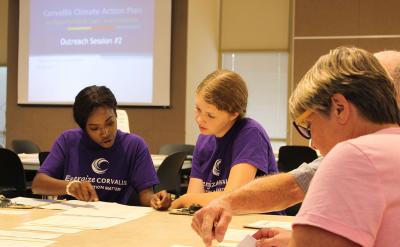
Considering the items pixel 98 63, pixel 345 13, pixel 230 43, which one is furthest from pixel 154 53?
pixel 345 13

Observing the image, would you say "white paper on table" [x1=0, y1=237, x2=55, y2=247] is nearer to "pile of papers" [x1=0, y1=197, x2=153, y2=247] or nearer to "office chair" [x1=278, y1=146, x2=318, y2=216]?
"pile of papers" [x1=0, y1=197, x2=153, y2=247]

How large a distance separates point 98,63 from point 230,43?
6.21ft

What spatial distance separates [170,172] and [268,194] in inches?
124

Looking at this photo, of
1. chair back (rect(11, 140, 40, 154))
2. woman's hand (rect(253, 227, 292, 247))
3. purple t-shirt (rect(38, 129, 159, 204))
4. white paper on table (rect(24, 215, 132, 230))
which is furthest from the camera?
chair back (rect(11, 140, 40, 154))

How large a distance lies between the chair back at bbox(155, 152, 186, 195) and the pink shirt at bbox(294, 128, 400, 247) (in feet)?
12.2

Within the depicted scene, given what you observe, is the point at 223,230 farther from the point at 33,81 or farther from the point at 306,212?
the point at 33,81

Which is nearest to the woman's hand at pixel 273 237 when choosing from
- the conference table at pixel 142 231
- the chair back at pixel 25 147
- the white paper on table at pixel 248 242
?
the white paper on table at pixel 248 242

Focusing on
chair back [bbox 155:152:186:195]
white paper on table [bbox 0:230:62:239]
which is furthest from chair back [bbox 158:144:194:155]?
white paper on table [bbox 0:230:62:239]

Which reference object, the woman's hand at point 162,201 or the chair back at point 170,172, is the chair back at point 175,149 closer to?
the chair back at point 170,172

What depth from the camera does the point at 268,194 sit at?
1755 mm

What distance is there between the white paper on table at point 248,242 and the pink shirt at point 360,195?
0.42m

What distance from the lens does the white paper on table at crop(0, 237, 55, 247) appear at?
1.63 m

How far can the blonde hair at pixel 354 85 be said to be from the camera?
3.54 ft

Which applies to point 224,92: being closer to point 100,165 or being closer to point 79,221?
point 100,165
